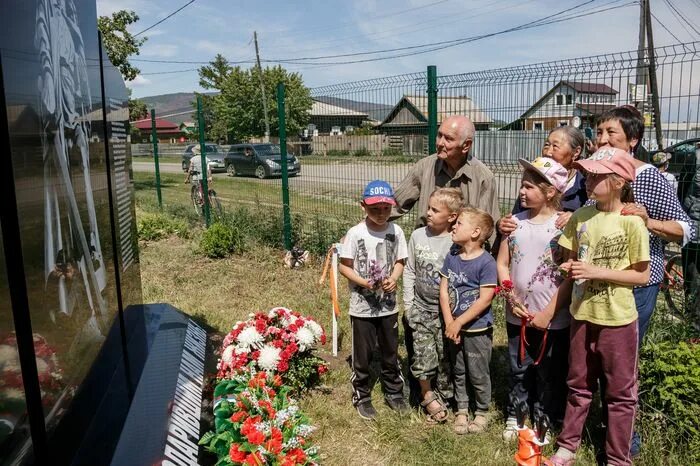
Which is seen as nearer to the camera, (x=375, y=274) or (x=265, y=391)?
(x=265, y=391)

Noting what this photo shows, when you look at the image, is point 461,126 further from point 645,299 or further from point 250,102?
point 250,102

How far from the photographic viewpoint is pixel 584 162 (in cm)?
253

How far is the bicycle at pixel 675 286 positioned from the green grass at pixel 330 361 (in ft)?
0.66

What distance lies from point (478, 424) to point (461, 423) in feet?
0.35

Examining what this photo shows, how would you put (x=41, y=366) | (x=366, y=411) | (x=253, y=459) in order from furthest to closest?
(x=366, y=411)
(x=253, y=459)
(x=41, y=366)

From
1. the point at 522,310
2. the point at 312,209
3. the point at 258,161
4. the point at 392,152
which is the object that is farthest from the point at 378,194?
the point at 258,161

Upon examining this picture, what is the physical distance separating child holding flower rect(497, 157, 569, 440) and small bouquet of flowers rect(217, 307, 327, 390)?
139 cm

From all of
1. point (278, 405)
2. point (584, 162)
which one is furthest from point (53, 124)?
point (584, 162)

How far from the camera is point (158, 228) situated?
1000 cm

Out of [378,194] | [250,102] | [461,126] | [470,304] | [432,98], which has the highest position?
[250,102]

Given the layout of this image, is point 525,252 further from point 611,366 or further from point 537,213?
point 611,366

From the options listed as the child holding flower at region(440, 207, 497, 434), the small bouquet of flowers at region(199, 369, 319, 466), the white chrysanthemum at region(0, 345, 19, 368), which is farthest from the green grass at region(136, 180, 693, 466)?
the white chrysanthemum at region(0, 345, 19, 368)

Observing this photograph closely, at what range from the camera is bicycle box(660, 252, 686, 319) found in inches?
172

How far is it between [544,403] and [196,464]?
6.51ft
